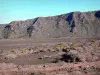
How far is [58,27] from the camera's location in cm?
15438

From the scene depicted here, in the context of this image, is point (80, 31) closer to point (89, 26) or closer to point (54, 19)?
point (89, 26)

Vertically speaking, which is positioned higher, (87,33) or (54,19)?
(54,19)

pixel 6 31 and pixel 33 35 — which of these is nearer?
pixel 33 35

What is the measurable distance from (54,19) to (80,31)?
25606mm

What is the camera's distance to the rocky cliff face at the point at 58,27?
14610 cm

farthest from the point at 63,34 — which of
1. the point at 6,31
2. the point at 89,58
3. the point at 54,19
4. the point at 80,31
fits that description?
the point at 89,58

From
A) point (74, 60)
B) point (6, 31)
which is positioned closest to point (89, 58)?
point (74, 60)

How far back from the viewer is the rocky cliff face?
146100 millimetres

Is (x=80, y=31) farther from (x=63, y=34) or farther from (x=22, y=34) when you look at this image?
(x=22, y=34)

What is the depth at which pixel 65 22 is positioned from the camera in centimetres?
15725

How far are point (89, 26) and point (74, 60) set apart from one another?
124332 mm

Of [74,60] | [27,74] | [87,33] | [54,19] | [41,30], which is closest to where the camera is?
[27,74]

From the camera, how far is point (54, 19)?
163875 mm

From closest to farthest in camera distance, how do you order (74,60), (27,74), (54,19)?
(27,74)
(74,60)
(54,19)
